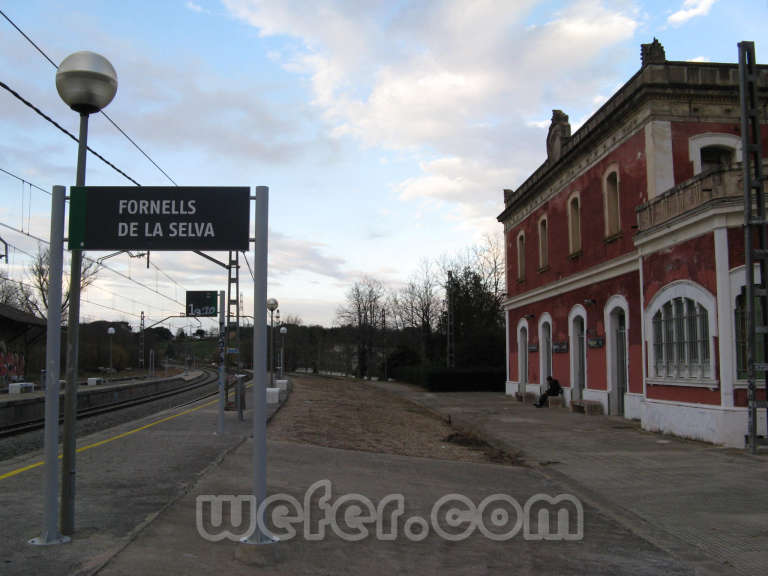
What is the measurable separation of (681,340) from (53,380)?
14052mm

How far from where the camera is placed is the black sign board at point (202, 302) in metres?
17.4

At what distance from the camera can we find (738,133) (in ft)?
62.8

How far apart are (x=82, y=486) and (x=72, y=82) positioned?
4.75m

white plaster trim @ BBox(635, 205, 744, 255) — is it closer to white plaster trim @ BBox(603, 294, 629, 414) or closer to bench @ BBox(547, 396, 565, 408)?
white plaster trim @ BBox(603, 294, 629, 414)

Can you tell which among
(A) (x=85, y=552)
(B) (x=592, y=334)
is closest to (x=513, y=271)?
(B) (x=592, y=334)

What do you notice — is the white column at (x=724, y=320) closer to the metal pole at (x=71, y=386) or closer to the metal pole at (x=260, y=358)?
the metal pole at (x=260, y=358)

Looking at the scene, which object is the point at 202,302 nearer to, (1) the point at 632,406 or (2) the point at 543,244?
(1) the point at 632,406

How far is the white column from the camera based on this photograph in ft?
46.3

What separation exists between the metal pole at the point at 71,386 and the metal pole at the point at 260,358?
152 centimetres

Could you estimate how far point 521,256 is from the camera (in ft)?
111

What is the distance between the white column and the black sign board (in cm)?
1136

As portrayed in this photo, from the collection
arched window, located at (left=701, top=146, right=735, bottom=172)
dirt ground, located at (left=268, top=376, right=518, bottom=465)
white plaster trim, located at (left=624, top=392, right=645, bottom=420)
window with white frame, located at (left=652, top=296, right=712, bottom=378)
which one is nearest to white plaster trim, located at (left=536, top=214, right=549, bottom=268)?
dirt ground, located at (left=268, top=376, right=518, bottom=465)

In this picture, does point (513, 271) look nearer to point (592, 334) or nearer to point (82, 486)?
point (592, 334)

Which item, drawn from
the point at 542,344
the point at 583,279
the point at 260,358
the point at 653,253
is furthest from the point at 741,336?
the point at 542,344
